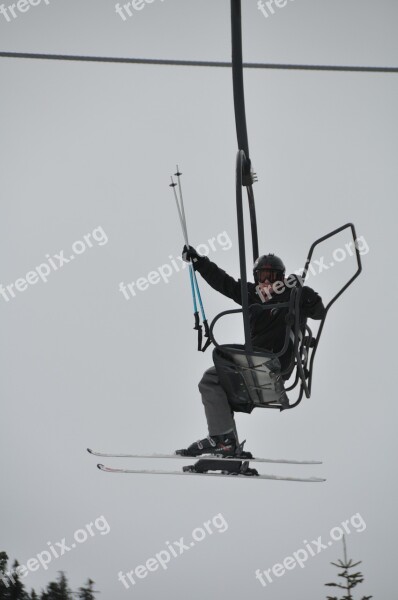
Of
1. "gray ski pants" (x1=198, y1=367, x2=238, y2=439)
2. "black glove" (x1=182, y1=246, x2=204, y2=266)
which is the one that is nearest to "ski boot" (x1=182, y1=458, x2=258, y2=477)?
"gray ski pants" (x1=198, y1=367, x2=238, y2=439)

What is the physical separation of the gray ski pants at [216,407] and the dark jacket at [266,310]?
26.6 inches

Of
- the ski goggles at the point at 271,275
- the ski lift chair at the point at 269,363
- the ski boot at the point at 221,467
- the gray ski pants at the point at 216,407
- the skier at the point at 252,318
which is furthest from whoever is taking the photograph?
the ski boot at the point at 221,467

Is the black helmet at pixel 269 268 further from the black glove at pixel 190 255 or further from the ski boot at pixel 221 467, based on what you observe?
the ski boot at pixel 221 467

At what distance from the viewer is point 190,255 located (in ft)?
35.6

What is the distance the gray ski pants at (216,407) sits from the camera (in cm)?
1075

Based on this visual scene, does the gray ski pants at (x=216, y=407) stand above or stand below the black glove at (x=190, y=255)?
below

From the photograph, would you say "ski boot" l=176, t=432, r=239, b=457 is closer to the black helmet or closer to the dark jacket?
the dark jacket

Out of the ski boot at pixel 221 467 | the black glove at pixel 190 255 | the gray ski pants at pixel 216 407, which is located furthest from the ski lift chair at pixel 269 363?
the black glove at pixel 190 255

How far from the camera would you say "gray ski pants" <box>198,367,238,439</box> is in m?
10.8

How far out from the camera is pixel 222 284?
10969 mm

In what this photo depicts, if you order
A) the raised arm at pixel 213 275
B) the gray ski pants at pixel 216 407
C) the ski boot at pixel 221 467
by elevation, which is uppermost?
the raised arm at pixel 213 275

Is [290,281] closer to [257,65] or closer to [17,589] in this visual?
[257,65]

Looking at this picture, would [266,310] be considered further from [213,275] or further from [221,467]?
[221,467]

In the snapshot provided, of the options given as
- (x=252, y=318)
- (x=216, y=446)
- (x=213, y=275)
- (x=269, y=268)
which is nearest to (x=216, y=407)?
(x=216, y=446)
